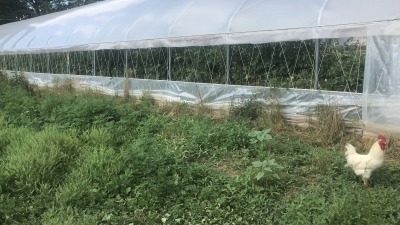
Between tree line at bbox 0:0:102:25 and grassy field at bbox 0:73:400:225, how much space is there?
3520 centimetres

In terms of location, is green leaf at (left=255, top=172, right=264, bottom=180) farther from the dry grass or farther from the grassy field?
the dry grass

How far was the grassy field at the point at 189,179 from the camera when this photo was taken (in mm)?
3838

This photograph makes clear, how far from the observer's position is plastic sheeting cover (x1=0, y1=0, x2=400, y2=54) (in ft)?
21.2

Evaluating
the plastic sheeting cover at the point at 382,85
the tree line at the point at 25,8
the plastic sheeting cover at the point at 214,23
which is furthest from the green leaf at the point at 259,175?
the tree line at the point at 25,8

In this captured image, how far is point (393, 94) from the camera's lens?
20.0 ft

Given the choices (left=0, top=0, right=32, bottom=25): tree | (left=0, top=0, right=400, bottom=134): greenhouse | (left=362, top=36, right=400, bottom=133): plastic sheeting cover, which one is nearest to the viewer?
(left=362, top=36, right=400, bottom=133): plastic sheeting cover

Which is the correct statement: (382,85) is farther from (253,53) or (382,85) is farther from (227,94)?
(227,94)

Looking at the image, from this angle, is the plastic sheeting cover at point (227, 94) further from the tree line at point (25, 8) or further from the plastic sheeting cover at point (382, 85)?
the tree line at point (25, 8)

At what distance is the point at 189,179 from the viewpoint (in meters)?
4.63

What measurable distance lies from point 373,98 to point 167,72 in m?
5.51

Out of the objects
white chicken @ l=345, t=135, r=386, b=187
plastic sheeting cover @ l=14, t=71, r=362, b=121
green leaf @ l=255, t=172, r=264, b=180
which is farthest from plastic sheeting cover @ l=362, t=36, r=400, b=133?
green leaf @ l=255, t=172, r=264, b=180

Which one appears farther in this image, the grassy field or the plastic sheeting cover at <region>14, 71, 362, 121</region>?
the plastic sheeting cover at <region>14, 71, 362, 121</region>

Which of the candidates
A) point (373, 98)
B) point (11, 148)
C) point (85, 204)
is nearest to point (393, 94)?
point (373, 98)

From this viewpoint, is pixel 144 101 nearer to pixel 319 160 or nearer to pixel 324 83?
pixel 324 83
